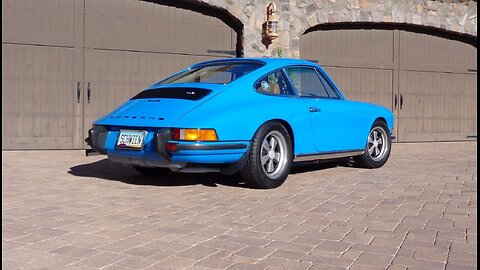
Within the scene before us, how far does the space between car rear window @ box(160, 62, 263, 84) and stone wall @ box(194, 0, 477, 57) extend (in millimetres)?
4089

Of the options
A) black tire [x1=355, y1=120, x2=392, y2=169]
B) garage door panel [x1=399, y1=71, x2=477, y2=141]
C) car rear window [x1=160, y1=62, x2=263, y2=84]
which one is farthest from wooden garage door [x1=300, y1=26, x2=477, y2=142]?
car rear window [x1=160, y1=62, x2=263, y2=84]

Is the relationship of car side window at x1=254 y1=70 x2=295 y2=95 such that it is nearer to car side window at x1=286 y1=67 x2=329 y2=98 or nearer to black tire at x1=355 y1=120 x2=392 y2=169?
car side window at x1=286 y1=67 x2=329 y2=98

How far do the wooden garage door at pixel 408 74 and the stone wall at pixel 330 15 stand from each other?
0.33 metres

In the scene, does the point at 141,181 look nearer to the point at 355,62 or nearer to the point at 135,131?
the point at 135,131

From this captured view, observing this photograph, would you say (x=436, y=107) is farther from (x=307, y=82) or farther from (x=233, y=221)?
(x=233, y=221)

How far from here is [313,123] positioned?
6.09 metres

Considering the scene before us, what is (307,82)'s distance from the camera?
6621 millimetres

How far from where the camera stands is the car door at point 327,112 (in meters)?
6.18

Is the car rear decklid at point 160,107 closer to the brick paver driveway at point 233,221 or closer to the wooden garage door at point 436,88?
the brick paver driveway at point 233,221

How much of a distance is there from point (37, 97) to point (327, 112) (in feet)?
16.8

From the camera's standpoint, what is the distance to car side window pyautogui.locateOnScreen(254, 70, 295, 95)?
5.81 metres

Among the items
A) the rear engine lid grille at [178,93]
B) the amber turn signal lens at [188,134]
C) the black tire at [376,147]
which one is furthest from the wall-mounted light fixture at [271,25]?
the amber turn signal lens at [188,134]

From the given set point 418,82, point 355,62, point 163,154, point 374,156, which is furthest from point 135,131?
point 418,82

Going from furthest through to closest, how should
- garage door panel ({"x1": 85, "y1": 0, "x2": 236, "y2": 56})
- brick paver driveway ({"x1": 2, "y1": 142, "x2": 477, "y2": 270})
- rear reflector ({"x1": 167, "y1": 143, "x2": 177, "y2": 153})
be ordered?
garage door panel ({"x1": 85, "y1": 0, "x2": 236, "y2": 56}) < rear reflector ({"x1": 167, "y1": 143, "x2": 177, "y2": 153}) < brick paver driveway ({"x1": 2, "y1": 142, "x2": 477, "y2": 270})
